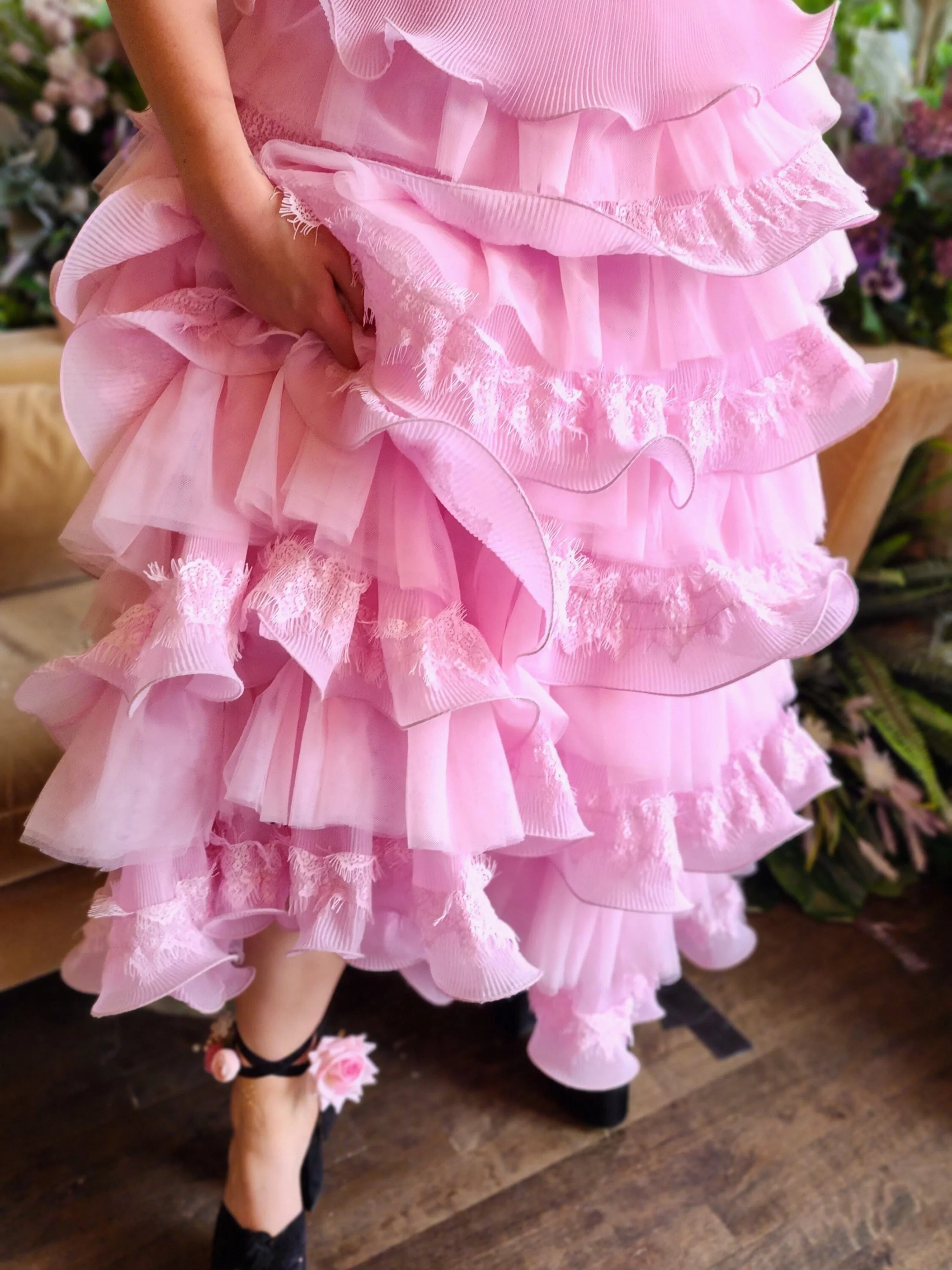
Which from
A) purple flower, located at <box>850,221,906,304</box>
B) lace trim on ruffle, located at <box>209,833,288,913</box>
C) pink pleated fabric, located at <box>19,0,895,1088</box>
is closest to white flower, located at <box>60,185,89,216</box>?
pink pleated fabric, located at <box>19,0,895,1088</box>

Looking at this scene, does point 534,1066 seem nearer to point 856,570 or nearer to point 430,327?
point 856,570

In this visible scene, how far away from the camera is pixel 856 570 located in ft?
4.24

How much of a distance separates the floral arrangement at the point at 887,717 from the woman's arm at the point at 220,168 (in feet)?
3.16

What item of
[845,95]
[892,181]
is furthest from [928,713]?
[845,95]

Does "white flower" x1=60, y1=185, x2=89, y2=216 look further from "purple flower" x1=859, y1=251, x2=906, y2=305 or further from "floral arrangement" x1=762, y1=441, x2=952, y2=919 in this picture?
"floral arrangement" x1=762, y1=441, x2=952, y2=919

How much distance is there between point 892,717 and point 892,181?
72cm

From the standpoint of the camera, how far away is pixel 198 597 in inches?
23.0

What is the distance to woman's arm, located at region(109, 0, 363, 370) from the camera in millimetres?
570

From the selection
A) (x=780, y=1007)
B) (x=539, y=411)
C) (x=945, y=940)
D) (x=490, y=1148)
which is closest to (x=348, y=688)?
(x=539, y=411)

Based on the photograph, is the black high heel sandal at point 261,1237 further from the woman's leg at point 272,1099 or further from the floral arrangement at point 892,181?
the floral arrangement at point 892,181

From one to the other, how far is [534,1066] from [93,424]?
2.71ft

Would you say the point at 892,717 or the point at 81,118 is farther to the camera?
the point at 81,118

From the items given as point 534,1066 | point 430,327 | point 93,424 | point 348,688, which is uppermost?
point 430,327

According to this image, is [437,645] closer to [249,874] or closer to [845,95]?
[249,874]
